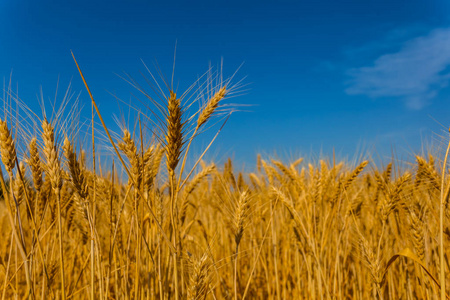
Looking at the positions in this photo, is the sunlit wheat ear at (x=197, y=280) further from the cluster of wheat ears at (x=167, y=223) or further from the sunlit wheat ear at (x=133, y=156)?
the sunlit wheat ear at (x=133, y=156)

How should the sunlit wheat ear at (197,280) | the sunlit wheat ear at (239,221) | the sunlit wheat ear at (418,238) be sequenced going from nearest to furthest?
1. the sunlit wheat ear at (197,280)
2. the sunlit wheat ear at (239,221)
3. the sunlit wheat ear at (418,238)

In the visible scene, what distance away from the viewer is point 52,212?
1936 mm

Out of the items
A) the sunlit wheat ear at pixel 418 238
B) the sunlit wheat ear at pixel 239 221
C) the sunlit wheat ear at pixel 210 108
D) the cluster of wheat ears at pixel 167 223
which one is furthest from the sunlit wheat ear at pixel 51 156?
the sunlit wheat ear at pixel 418 238

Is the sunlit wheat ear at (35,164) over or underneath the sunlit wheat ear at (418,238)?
over

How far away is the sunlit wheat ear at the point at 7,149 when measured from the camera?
1.27 metres

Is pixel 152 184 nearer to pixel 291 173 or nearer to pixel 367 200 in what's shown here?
pixel 291 173

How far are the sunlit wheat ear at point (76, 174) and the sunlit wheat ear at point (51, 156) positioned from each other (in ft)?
0.15

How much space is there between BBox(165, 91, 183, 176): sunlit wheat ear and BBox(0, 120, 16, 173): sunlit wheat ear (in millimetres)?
627

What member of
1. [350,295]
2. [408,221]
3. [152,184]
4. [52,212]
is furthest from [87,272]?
[408,221]

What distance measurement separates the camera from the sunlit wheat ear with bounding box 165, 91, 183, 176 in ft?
4.12

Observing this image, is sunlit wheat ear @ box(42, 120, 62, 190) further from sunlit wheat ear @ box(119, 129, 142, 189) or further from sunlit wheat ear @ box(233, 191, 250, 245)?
sunlit wheat ear @ box(233, 191, 250, 245)

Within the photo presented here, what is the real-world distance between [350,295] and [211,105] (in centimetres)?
263

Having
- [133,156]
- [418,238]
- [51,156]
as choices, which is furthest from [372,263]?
[51,156]

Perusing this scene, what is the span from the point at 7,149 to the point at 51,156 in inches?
7.2
